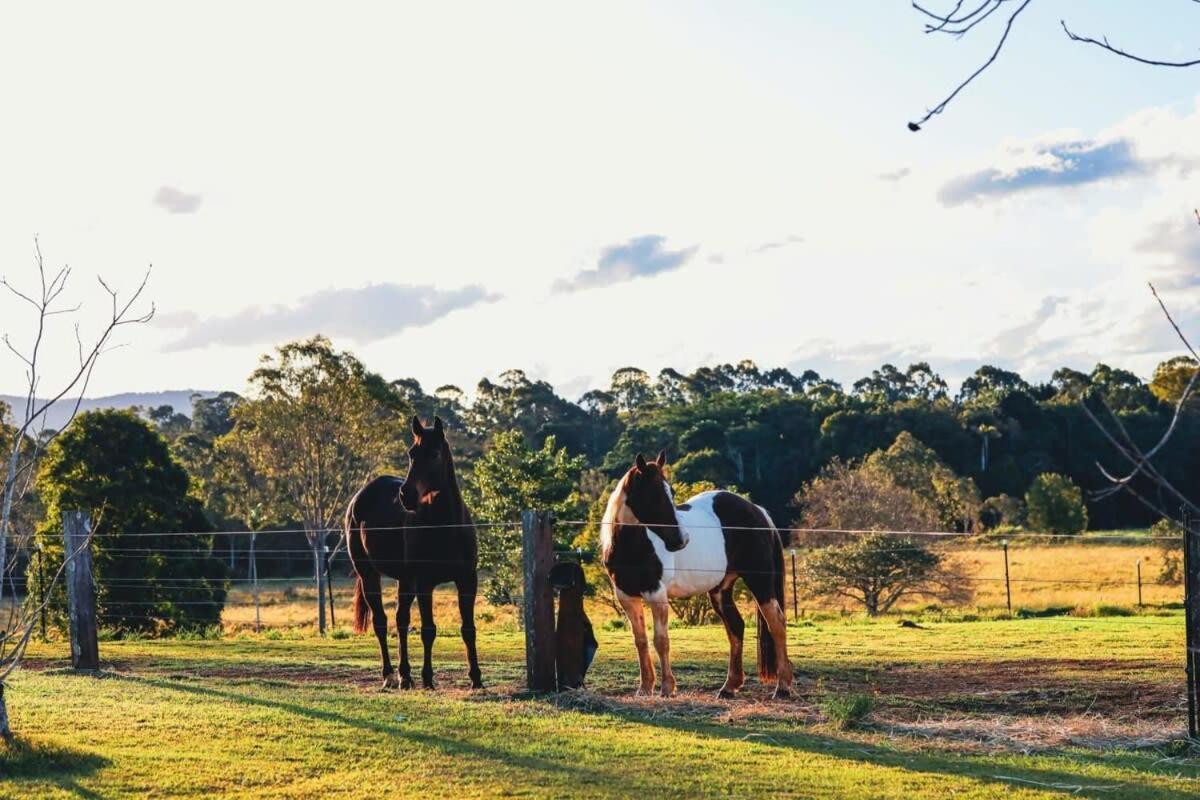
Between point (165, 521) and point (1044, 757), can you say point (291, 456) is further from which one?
point (1044, 757)

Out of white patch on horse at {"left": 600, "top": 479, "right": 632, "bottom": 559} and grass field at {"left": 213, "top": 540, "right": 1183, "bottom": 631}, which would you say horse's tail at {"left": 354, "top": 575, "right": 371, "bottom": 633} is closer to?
white patch on horse at {"left": 600, "top": 479, "right": 632, "bottom": 559}

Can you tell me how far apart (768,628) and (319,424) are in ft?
83.4

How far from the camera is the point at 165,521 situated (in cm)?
2408

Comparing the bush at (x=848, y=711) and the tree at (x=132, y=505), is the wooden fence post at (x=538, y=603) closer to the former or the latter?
the bush at (x=848, y=711)

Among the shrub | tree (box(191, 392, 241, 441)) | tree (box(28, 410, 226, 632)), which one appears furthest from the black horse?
tree (box(191, 392, 241, 441))

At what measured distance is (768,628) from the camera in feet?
33.5

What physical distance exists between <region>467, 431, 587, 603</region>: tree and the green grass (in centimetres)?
1529

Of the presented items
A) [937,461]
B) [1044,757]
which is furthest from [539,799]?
[937,461]

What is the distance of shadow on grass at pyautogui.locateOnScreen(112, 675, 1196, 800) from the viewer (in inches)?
266

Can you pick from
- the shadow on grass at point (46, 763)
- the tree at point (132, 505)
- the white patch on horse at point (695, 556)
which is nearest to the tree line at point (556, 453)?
the tree at point (132, 505)

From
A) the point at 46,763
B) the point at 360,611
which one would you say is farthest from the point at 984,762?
the point at 360,611

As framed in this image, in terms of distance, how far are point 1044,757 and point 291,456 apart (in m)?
28.9

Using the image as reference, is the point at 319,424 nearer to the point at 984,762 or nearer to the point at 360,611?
the point at 360,611

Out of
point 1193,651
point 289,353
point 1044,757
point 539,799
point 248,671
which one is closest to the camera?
point 539,799
